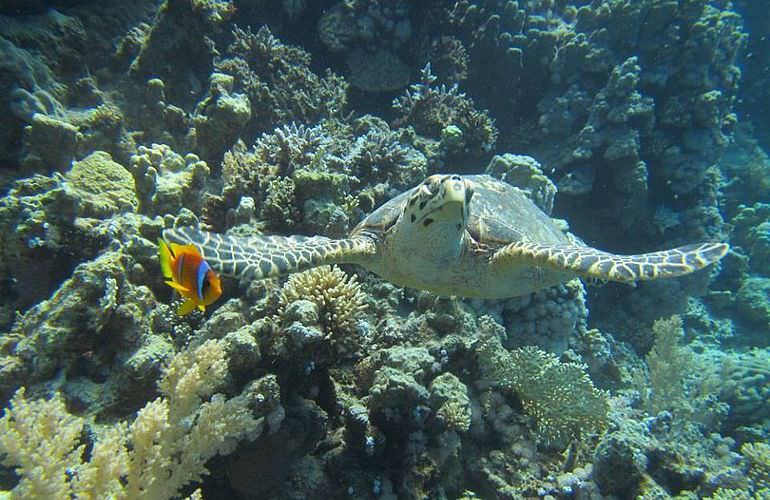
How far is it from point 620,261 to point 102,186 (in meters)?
5.53

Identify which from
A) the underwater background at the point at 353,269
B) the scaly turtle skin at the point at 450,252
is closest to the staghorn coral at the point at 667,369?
the underwater background at the point at 353,269

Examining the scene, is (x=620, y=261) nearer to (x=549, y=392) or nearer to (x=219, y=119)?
(x=549, y=392)

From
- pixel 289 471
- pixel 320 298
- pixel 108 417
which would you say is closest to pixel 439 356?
pixel 320 298

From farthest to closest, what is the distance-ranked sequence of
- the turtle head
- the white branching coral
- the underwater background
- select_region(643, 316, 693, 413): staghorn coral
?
select_region(643, 316, 693, 413): staghorn coral → the turtle head → the underwater background → the white branching coral

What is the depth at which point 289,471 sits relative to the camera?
3.29 metres

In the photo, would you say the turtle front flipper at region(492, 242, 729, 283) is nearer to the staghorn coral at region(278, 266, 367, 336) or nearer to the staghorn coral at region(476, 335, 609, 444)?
the staghorn coral at region(476, 335, 609, 444)

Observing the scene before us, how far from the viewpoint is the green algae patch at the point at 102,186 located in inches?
173

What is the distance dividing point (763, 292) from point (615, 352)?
6.99 metres

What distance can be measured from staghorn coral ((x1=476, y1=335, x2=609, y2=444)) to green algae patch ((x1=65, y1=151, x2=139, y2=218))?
4.33 meters

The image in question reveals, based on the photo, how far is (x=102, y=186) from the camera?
4707 millimetres

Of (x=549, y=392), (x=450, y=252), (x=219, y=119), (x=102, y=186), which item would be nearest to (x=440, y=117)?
(x=219, y=119)

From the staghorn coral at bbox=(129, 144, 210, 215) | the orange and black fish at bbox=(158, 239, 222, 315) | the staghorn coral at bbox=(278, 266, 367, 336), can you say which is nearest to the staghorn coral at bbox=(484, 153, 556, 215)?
the staghorn coral at bbox=(278, 266, 367, 336)

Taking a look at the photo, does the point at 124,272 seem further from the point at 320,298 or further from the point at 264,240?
the point at 320,298

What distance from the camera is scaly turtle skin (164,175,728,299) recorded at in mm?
3361
